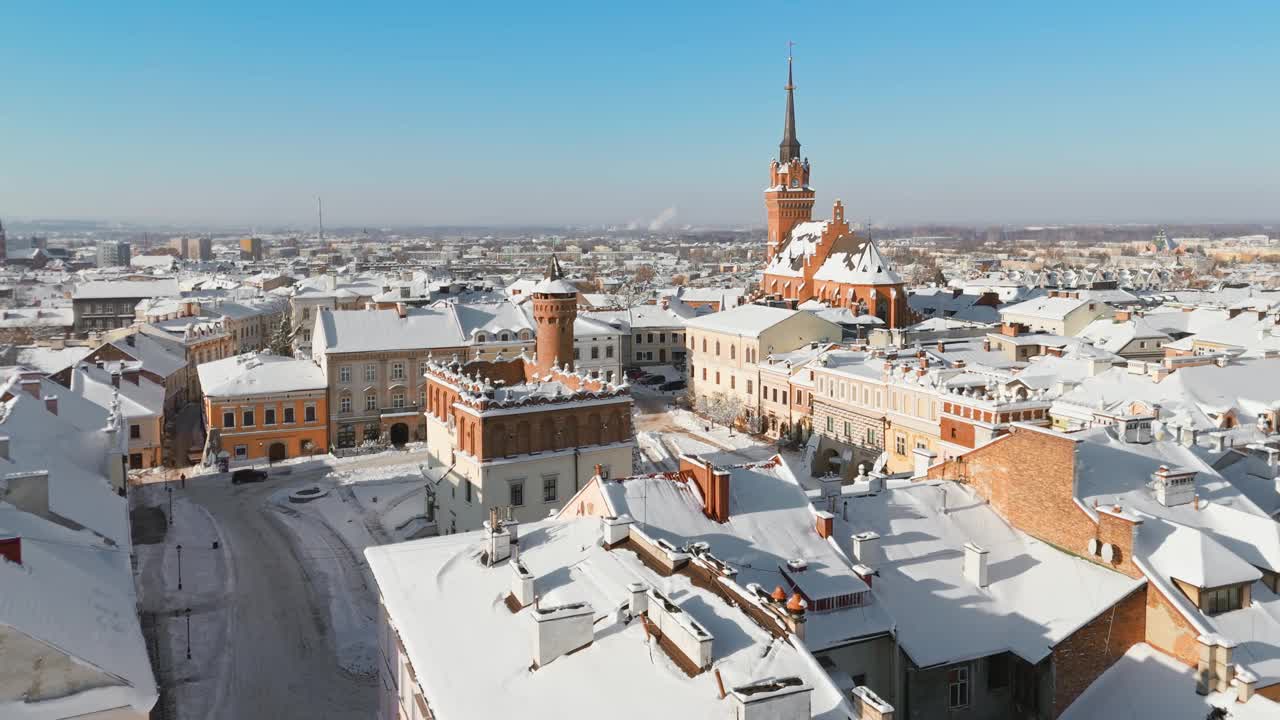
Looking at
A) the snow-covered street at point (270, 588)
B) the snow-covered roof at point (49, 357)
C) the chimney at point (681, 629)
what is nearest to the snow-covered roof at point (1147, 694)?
the chimney at point (681, 629)

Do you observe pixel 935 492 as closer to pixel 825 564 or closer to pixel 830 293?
pixel 825 564

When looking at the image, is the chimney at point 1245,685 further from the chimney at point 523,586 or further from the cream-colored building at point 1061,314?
the cream-colored building at point 1061,314

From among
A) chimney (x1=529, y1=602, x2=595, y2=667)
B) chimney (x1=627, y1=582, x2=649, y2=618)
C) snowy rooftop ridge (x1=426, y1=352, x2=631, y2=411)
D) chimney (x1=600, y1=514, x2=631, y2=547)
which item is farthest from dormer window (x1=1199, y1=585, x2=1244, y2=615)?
snowy rooftop ridge (x1=426, y1=352, x2=631, y2=411)

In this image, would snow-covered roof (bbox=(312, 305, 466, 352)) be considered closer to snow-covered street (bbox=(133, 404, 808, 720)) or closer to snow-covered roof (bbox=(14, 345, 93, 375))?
snow-covered street (bbox=(133, 404, 808, 720))

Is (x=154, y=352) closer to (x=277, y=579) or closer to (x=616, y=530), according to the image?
(x=277, y=579)

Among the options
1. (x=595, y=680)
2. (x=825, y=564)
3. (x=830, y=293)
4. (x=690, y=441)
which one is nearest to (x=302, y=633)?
(x=825, y=564)

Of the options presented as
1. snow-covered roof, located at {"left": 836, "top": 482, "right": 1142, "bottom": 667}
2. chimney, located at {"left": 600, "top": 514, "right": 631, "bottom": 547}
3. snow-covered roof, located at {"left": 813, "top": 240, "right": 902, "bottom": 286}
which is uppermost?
snow-covered roof, located at {"left": 813, "top": 240, "right": 902, "bottom": 286}
